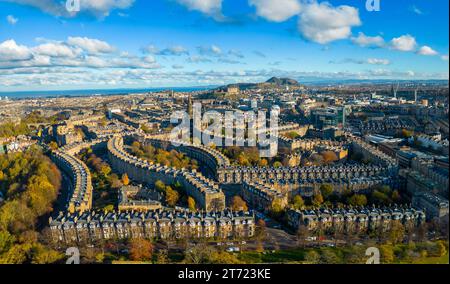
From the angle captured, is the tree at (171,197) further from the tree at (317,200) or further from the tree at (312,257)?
the tree at (312,257)

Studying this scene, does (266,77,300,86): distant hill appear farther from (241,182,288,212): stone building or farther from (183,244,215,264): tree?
(183,244,215,264): tree

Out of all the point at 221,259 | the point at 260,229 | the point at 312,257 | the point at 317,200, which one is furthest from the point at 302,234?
the point at 221,259

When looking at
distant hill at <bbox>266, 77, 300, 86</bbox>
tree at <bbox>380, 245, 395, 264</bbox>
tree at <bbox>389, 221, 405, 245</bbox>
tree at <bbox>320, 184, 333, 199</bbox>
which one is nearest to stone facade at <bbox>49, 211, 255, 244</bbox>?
tree at <bbox>380, 245, 395, 264</bbox>

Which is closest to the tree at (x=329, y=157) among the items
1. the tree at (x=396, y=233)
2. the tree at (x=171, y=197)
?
the tree at (x=396, y=233)

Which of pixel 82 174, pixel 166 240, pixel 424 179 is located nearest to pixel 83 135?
pixel 82 174

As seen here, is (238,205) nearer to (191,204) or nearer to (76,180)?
(191,204)

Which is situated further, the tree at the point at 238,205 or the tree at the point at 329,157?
the tree at the point at 329,157
